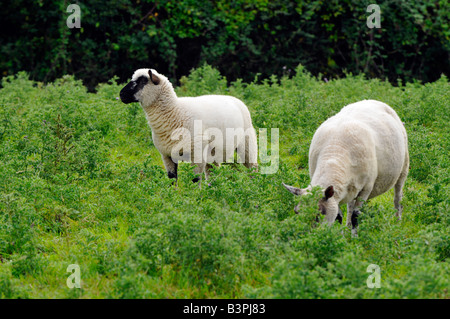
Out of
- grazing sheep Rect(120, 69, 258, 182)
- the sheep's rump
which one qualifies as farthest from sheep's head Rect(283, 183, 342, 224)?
grazing sheep Rect(120, 69, 258, 182)

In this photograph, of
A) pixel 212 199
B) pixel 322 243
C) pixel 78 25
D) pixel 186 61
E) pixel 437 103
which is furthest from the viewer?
pixel 186 61

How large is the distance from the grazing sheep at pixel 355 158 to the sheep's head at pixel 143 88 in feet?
7.23

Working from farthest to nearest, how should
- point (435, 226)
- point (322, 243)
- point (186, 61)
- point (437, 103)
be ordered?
point (186, 61) → point (437, 103) → point (435, 226) → point (322, 243)

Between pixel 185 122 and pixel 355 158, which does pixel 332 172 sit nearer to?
pixel 355 158

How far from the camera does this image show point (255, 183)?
18.8ft

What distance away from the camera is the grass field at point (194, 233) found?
3928mm

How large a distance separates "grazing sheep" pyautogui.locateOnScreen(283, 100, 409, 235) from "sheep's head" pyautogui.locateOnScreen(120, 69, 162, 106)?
7.23 feet

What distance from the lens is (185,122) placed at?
6.71 m

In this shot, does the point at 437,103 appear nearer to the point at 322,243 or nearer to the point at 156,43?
the point at 322,243

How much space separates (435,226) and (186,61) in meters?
12.0
